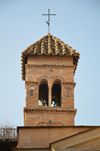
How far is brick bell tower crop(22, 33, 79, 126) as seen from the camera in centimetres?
2570

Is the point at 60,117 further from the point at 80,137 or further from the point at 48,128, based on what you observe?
the point at 80,137

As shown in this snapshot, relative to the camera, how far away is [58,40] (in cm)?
2955

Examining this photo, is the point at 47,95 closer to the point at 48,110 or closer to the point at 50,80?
the point at 50,80

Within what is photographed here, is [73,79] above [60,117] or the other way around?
above

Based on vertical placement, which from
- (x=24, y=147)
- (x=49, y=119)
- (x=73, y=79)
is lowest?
(x=24, y=147)

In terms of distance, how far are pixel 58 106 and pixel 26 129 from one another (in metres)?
7.76

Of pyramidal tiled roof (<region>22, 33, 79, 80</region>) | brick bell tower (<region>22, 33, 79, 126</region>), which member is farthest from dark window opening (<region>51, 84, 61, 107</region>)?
pyramidal tiled roof (<region>22, 33, 79, 80</region>)

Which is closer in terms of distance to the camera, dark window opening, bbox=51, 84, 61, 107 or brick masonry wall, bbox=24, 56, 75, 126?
brick masonry wall, bbox=24, 56, 75, 126

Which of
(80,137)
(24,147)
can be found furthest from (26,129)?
(80,137)

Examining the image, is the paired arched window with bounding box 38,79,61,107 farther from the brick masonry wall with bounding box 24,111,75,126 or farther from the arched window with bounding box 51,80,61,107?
the brick masonry wall with bounding box 24,111,75,126

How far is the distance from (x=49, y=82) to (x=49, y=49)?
2181 mm

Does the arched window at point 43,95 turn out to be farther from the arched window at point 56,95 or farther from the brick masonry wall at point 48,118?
the brick masonry wall at point 48,118

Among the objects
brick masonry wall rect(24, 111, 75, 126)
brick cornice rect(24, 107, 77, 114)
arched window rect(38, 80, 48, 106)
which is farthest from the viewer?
arched window rect(38, 80, 48, 106)

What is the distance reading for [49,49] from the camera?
27922 mm
